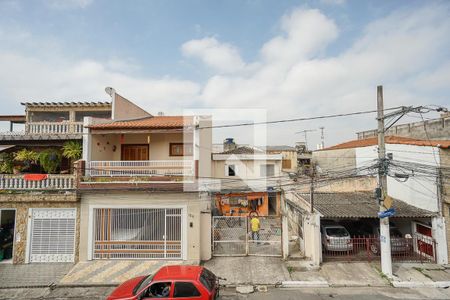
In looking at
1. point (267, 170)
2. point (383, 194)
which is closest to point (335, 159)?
point (267, 170)

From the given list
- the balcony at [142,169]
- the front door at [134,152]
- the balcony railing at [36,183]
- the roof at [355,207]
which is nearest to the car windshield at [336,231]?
the roof at [355,207]

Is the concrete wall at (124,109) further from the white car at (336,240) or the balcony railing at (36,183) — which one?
the white car at (336,240)

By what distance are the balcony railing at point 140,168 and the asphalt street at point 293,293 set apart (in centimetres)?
487

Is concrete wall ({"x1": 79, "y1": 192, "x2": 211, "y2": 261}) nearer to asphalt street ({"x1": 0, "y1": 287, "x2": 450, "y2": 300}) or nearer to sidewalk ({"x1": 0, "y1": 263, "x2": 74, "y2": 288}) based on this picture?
sidewalk ({"x1": 0, "y1": 263, "x2": 74, "y2": 288})

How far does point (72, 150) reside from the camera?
1237 cm

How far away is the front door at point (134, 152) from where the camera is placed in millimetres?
14102

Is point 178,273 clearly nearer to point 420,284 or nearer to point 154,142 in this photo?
point 154,142

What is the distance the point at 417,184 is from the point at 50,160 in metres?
19.4

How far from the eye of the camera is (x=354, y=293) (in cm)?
895

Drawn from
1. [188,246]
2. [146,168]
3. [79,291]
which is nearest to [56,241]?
[79,291]

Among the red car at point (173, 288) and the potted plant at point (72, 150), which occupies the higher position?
the potted plant at point (72, 150)

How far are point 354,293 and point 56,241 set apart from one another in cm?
1328

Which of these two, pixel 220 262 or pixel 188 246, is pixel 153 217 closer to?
pixel 188 246

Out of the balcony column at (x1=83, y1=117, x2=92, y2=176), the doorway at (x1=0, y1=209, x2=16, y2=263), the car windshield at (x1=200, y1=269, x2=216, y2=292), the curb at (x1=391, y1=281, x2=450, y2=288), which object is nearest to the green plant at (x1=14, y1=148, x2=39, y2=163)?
the doorway at (x1=0, y1=209, x2=16, y2=263)
